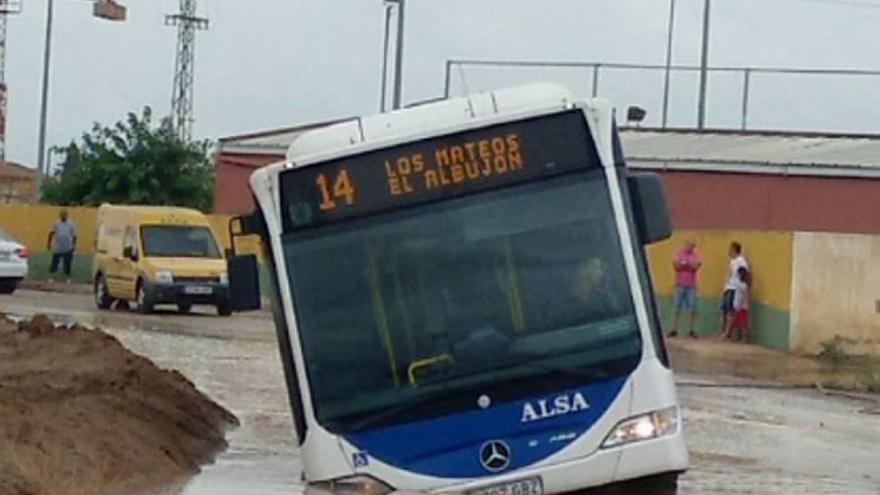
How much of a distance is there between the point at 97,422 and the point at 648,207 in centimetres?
540

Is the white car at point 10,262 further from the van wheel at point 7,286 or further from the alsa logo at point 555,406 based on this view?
the alsa logo at point 555,406

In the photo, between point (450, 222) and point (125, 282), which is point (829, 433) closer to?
point (450, 222)

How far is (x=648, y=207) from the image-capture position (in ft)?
39.9

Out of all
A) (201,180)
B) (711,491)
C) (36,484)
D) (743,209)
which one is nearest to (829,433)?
(711,491)

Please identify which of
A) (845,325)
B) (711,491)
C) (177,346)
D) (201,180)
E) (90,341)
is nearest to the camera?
(711,491)

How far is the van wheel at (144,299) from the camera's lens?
36.8 meters

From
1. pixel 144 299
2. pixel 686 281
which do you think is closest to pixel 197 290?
pixel 144 299

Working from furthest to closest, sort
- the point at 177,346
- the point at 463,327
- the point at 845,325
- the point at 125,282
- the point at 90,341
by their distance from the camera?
the point at 125,282
the point at 845,325
the point at 177,346
the point at 90,341
the point at 463,327

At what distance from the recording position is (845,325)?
32.0 metres

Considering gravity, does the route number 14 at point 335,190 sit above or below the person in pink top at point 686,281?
above

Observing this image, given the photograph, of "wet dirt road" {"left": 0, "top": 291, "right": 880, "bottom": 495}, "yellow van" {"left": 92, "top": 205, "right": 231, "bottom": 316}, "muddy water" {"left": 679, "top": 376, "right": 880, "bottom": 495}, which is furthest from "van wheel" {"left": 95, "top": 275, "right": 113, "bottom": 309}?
"muddy water" {"left": 679, "top": 376, "right": 880, "bottom": 495}

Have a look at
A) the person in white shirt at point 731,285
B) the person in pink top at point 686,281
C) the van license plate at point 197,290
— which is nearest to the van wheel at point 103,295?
the van license plate at point 197,290

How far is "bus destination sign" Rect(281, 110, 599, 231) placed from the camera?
11.9m

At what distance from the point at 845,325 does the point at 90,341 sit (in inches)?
555
